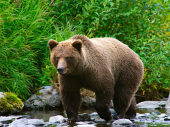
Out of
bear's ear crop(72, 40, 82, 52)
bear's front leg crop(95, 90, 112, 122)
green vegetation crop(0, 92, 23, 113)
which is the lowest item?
green vegetation crop(0, 92, 23, 113)

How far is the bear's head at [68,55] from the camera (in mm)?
6047

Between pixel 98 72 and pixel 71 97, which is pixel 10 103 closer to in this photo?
pixel 71 97

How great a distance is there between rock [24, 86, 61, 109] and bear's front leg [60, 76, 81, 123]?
2.39 metres

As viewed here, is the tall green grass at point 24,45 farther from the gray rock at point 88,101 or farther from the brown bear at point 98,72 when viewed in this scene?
the brown bear at point 98,72

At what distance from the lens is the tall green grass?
9.04 meters

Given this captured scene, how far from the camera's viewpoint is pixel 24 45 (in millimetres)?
9312

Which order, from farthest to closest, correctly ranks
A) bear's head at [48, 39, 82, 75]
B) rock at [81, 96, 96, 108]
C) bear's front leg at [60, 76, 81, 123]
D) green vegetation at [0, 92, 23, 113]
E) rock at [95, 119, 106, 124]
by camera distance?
1. rock at [81, 96, 96, 108]
2. green vegetation at [0, 92, 23, 113]
3. rock at [95, 119, 106, 124]
4. bear's front leg at [60, 76, 81, 123]
5. bear's head at [48, 39, 82, 75]

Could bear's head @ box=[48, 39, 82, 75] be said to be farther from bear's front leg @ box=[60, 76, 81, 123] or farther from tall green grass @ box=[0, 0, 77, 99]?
tall green grass @ box=[0, 0, 77, 99]

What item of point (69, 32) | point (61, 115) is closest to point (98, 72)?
point (61, 115)

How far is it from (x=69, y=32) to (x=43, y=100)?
2142mm

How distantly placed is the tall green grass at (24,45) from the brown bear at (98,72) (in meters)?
2.51

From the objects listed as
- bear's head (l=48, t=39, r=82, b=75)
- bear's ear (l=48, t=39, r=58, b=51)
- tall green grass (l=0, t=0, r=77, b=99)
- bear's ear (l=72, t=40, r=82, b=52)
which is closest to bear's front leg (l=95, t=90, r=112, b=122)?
bear's head (l=48, t=39, r=82, b=75)

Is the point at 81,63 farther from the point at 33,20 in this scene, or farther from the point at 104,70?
the point at 33,20

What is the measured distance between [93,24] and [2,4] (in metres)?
2.69
